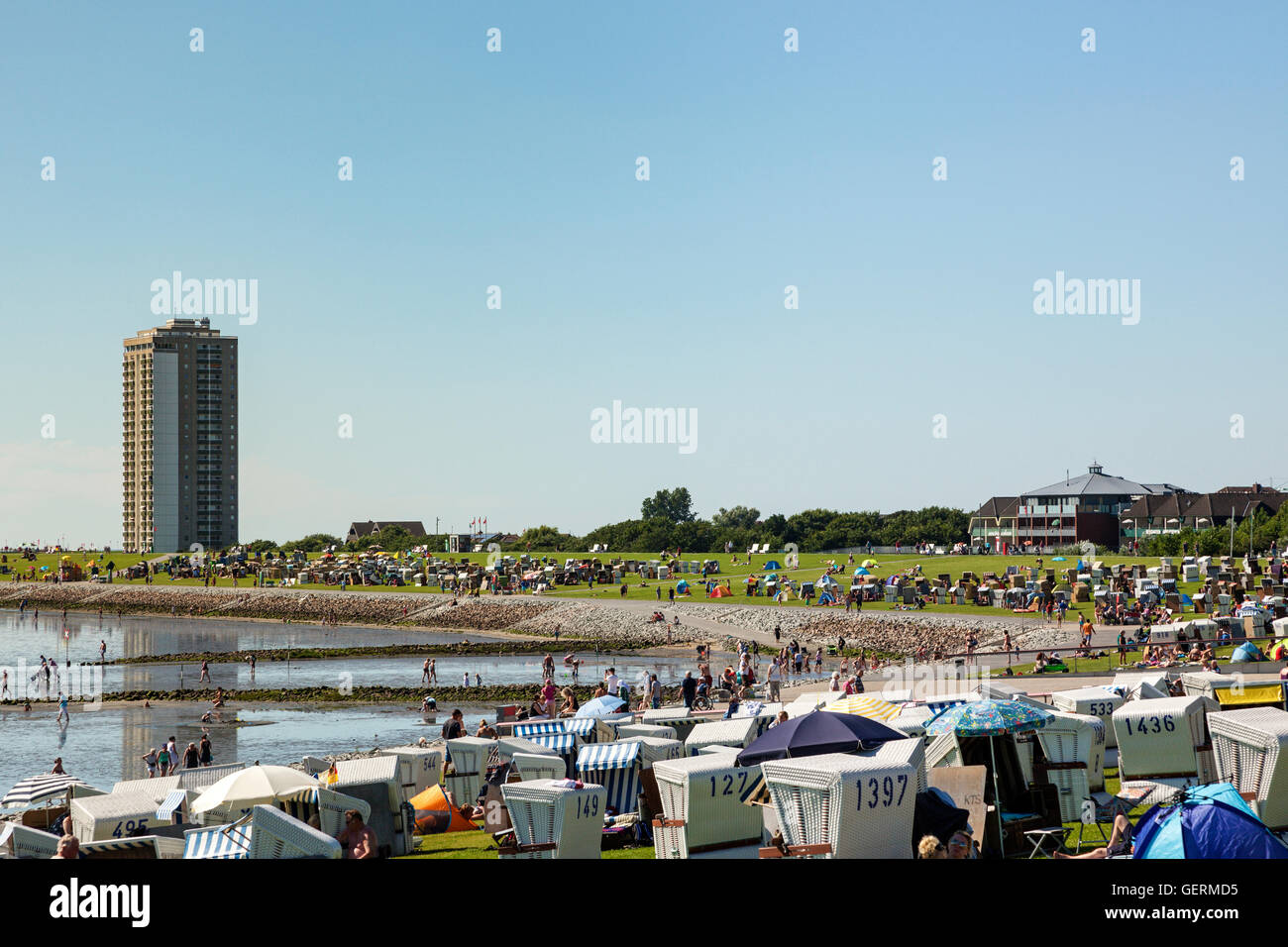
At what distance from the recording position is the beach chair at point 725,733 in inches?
731

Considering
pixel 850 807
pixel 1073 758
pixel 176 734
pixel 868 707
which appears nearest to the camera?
pixel 850 807

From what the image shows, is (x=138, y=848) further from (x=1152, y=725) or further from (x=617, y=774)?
(x=1152, y=725)

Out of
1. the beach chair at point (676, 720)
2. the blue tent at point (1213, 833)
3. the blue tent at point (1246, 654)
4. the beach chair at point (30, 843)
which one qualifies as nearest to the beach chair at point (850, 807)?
the blue tent at point (1213, 833)

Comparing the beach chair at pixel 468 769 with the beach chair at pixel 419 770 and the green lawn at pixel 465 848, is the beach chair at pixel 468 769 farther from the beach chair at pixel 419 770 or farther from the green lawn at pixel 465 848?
the green lawn at pixel 465 848

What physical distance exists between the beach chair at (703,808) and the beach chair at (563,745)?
4055 mm

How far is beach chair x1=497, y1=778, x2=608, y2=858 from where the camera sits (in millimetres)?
13305

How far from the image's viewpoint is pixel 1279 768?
13422mm

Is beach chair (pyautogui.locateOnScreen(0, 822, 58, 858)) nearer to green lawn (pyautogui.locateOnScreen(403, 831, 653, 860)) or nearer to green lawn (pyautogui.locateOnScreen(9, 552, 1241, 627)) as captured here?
green lawn (pyautogui.locateOnScreen(403, 831, 653, 860))

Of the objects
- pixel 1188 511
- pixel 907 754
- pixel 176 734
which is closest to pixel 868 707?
pixel 907 754

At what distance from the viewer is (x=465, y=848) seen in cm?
1616

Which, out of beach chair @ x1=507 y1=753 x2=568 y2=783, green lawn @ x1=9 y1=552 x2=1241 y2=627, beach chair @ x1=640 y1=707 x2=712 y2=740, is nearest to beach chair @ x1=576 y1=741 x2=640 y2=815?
beach chair @ x1=507 y1=753 x2=568 y2=783

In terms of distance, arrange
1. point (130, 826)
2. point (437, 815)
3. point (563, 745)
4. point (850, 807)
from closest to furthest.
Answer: point (850, 807)
point (130, 826)
point (437, 815)
point (563, 745)

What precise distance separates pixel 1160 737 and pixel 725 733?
6523 mm

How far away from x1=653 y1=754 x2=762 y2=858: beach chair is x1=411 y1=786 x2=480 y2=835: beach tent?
565cm
